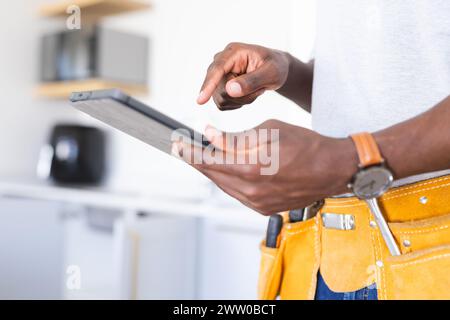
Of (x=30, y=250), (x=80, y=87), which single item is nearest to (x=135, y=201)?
(x=30, y=250)

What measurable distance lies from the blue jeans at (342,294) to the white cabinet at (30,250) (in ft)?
5.43

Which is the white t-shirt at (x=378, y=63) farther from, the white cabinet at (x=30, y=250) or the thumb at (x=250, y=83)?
the white cabinet at (x=30, y=250)

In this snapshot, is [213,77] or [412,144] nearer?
[412,144]

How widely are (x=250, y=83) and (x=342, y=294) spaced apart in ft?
0.90

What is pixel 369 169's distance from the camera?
432 millimetres

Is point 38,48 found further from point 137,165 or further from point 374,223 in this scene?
point 374,223

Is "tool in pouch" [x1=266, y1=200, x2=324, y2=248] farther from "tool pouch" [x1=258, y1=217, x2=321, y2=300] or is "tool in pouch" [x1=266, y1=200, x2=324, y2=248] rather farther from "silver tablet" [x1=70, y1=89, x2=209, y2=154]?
"silver tablet" [x1=70, y1=89, x2=209, y2=154]

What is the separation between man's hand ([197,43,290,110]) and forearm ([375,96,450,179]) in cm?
21

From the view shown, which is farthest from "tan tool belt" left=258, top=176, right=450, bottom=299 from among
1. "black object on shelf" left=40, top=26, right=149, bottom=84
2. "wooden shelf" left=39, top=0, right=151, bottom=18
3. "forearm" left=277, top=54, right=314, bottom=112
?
"wooden shelf" left=39, top=0, right=151, bottom=18

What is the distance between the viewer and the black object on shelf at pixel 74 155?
222cm

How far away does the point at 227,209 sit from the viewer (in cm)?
150

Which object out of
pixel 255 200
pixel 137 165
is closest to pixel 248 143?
pixel 255 200

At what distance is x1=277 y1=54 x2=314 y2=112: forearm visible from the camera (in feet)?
2.39

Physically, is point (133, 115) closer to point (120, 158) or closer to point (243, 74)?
point (243, 74)
